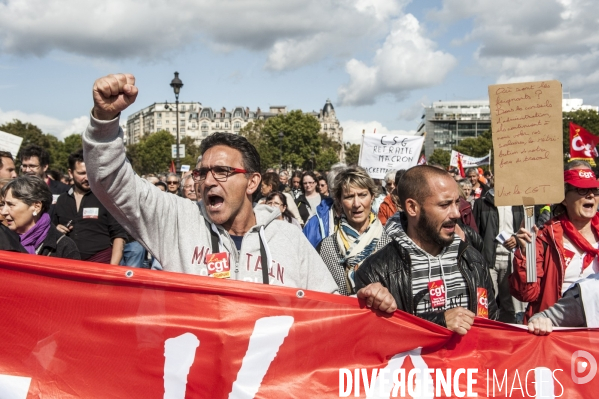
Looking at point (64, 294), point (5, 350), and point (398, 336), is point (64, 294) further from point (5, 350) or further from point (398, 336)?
point (398, 336)

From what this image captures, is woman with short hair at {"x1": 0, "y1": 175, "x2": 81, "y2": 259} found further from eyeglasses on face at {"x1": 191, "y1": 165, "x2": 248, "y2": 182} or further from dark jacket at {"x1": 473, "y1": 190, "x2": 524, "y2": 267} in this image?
dark jacket at {"x1": 473, "y1": 190, "x2": 524, "y2": 267}

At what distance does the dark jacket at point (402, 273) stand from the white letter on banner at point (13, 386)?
5.68 feet

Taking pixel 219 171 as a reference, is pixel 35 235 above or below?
below

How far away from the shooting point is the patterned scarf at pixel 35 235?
13.4 feet

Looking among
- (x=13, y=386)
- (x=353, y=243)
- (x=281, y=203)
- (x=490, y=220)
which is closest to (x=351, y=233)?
(x=353, y=243)

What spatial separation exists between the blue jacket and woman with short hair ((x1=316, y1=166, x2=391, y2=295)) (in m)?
0.89

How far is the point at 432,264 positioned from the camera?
3.13 metres

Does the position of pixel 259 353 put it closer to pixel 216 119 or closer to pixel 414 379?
pixel 414 379

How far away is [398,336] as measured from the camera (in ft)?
9.61

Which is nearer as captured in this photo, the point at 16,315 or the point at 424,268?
the point at 16,315

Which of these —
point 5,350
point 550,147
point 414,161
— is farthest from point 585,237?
point 414,161

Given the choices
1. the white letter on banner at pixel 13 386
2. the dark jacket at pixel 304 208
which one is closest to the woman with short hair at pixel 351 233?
the white letter on banner at pixel 13 386

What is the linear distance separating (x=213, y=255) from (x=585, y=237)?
2.62 m

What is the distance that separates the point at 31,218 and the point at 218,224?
2.02 m
